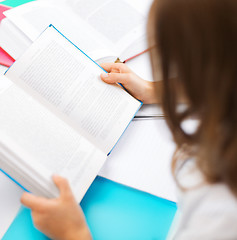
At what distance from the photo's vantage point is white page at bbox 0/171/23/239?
570mm

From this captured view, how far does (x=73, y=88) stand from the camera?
656mm

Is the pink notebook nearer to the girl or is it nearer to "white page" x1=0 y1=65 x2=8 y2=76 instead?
"white page" x1=0 y1=65 x2=8 y2=76

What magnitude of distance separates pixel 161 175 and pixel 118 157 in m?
0.11

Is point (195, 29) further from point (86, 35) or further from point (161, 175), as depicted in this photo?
point (86, 35)

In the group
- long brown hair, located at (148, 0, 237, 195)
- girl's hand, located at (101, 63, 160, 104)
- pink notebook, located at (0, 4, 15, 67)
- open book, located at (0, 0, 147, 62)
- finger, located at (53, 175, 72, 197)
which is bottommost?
finger, located at (53, 175, 72, 197)

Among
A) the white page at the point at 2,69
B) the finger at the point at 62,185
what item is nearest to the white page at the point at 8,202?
the finger at the point at 62,185

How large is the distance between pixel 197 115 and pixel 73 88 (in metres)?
0.34

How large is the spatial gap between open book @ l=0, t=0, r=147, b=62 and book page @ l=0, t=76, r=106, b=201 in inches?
9.5

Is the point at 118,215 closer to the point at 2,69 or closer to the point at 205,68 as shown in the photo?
the point at 205,68

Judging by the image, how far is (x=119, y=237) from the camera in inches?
22.6

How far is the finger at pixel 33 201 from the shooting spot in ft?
1.73

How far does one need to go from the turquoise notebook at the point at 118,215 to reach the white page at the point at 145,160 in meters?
0.02

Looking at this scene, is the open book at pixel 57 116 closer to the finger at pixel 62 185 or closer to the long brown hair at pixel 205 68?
the finger at pixel 62 185

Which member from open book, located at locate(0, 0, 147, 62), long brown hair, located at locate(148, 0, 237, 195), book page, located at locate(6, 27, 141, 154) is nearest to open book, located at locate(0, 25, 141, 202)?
book page, located at locate(6, 27, 141, 154)
